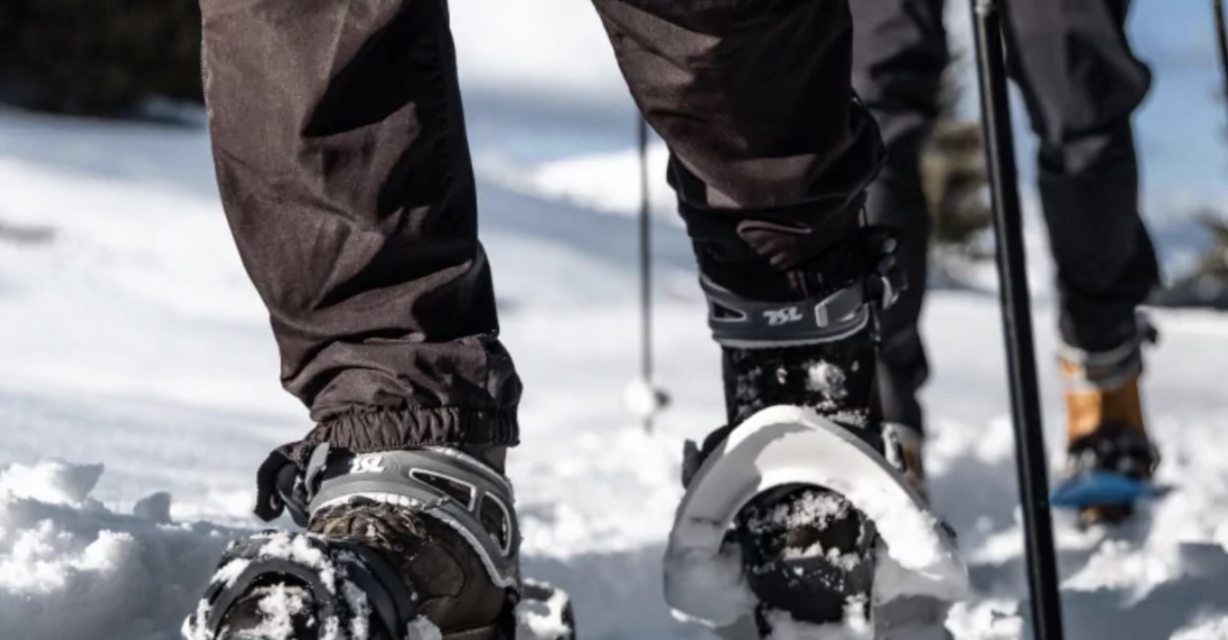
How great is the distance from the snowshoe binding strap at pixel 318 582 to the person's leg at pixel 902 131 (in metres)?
1.41

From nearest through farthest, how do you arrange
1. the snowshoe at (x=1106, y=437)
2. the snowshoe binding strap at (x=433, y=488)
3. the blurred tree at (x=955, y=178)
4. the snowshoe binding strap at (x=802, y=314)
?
the snowshoe binding strap at (x=433, y=488), the snowshoe binding strap at (x=802, y=314), the snowshoe at (x=1106, y=437), the blurred tree at (x=955, y=178)

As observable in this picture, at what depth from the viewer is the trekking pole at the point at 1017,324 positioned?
3.97 feet

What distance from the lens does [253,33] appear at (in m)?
1.23

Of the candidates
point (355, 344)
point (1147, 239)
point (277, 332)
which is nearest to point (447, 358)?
point (355, 344)

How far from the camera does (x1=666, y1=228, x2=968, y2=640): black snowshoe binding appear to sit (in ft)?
4.41

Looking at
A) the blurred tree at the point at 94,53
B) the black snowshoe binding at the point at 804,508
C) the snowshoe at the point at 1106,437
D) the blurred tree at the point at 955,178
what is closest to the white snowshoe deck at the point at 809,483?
the black snowshoe binding at the point at 804,508

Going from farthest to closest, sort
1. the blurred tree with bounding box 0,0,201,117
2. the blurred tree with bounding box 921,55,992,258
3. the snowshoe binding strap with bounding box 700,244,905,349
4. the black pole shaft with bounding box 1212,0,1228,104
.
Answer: the blurred tree with bounding box 921,55,992,258 < the blurred tree with bounding box 0,0,201,117 < the black pole shaft with bounding box 1212,0,1228,104 < the snowshoe binding strap with bounding box 700,244,905,349

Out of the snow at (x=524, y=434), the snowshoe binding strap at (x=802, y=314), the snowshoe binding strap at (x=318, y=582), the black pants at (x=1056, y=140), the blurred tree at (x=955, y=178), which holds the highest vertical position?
the snowshoe binding strap at (x=318, y=582)

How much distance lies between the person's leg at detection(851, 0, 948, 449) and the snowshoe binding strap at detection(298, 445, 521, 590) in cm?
118

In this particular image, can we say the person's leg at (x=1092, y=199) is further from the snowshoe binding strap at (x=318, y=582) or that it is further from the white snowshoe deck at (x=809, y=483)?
the snowshoe binding strap at (x=318, y=582)

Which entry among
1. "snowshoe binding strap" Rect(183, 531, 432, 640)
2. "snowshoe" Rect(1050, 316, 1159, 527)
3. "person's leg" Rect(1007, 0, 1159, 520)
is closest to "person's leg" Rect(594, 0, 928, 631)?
"snowshoe binding strap" Rect(183, 531, 432, 640)

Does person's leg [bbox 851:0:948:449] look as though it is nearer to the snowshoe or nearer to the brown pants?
the snowshoe

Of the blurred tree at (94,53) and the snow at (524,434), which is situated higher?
the snow at (524,434)

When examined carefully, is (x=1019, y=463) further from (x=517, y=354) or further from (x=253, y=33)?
(x=517, y=354)
